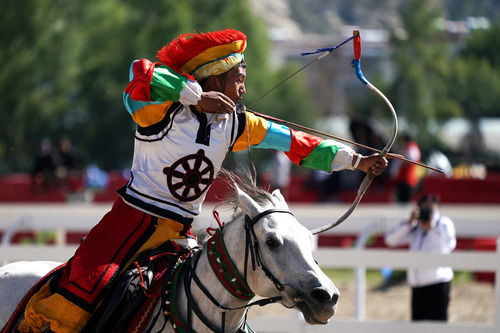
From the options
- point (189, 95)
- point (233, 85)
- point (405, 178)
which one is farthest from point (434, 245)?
point (405, 178)

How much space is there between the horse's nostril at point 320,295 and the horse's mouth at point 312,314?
0.15ft

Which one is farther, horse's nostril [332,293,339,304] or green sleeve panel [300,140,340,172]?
green sleeve panel [300,140,340,172]

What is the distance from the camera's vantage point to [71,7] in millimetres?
37500

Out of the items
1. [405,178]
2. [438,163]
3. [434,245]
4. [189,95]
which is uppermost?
[189,95]

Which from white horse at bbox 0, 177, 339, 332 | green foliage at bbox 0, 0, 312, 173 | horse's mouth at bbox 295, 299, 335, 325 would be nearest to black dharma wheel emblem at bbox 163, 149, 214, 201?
white horse at bbox 0, 177, 339, 332

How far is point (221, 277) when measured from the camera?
3879mm

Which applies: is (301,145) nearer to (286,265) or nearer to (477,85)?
(286,265)

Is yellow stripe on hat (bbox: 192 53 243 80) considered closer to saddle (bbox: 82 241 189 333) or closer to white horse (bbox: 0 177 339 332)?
white horse (bbox: 0 177 339 332)

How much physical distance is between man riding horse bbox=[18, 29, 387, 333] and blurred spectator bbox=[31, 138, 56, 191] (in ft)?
60.4

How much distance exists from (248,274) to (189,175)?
625 mm

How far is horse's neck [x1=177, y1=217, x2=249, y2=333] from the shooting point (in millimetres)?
3855

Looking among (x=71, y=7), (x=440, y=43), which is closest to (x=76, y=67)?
(x=71, y=7)

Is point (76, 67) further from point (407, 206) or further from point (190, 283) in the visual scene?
point (190, 283)

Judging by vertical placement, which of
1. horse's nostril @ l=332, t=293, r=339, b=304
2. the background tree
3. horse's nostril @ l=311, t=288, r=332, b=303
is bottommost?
the background tree
